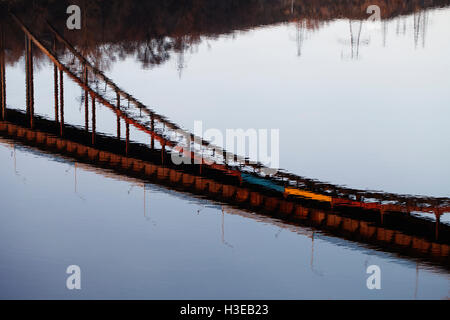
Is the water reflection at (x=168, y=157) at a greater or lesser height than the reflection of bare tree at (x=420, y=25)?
lesser

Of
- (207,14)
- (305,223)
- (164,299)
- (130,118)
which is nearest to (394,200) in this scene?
(305,223)

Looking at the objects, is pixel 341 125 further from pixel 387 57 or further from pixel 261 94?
pixel 387 57

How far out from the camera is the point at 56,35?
51.4m

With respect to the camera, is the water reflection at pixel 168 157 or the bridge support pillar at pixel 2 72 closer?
the water reflection at pixel 168 157

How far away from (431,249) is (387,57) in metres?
33.6

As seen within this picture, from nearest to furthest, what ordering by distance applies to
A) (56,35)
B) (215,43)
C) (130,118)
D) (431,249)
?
(431,249) < (130,118) < (56,35) < (215,43)

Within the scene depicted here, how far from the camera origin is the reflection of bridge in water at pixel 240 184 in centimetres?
2122

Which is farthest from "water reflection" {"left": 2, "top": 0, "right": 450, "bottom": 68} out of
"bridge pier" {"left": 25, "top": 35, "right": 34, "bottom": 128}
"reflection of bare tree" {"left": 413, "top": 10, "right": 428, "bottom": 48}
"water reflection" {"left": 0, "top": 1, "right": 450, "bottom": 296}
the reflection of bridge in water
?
the reflection of bridge in water

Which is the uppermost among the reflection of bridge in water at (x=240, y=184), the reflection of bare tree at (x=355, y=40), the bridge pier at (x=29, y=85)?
the reflection of bare tree at (x=355, y=40)

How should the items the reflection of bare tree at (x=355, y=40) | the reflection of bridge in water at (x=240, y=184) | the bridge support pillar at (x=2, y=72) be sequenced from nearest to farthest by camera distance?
the reflection of bridge in water at (x=240, y=184) < the bridge support pillar at (x=2, y=72) < the reflection of bare tree at (x=355, y=40)

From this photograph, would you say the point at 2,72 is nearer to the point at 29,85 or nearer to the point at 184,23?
the point at 29,85

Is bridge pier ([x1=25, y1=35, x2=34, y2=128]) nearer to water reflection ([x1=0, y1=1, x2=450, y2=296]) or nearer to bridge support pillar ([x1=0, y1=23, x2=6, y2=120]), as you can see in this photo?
water reflection ([x1=0, y1=1, x2=450, y2=296])

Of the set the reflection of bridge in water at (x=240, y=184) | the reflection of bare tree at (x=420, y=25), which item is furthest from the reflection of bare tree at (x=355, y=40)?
the reflection of bridge in water at (x=240, y=184)

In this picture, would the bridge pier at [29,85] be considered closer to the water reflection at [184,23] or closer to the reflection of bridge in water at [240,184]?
the reflection of bridge in water at [240,184]
